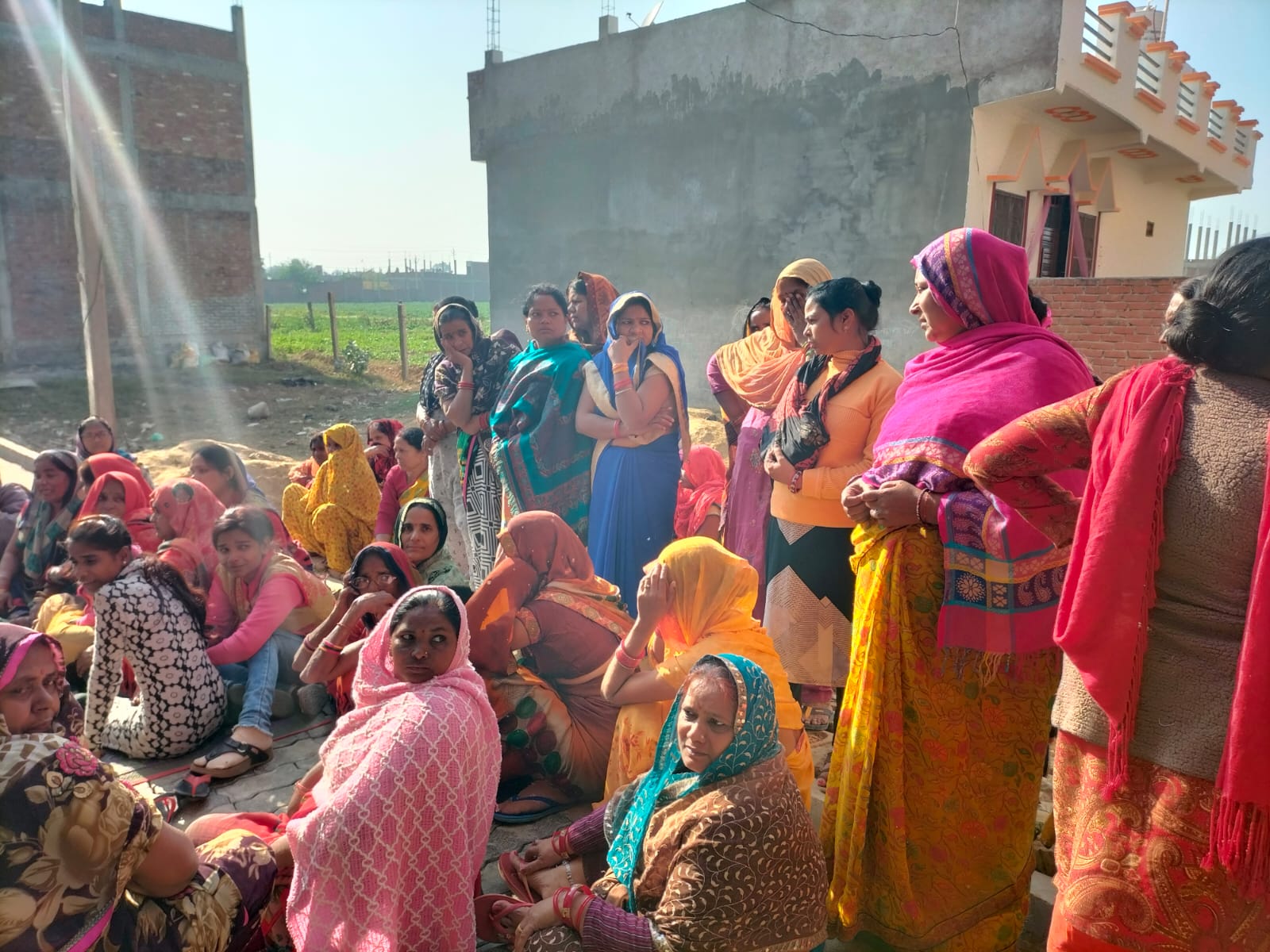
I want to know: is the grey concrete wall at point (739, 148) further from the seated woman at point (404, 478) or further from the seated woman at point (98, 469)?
the seated woman at point (98, 469)

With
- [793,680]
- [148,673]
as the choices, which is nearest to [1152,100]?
[793,680]

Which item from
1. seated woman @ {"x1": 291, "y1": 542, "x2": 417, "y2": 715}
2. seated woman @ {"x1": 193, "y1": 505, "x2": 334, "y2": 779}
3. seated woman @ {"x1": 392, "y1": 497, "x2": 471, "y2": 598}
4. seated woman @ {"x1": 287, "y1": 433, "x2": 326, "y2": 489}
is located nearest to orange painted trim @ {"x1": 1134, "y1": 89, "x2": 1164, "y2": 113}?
seated woman @ {"x1": 287, "y1": 433, "x2": 326, "y2": 489}

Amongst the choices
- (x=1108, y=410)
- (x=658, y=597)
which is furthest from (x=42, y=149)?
(x=1108, y=410)

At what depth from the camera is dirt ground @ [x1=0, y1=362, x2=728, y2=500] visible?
12906 millimetres

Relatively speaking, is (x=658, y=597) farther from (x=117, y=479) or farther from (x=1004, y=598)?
(x=117, y=479)

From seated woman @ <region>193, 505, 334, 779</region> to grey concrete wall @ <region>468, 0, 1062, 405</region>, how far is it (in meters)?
8.51

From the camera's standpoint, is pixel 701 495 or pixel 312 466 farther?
pixel 312 466

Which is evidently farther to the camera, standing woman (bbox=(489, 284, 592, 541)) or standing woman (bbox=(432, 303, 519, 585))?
standing woman (bbox=(432, 303, 519, 585))

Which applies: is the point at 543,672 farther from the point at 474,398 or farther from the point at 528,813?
the point at 474,398

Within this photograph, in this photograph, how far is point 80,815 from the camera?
1.89 m

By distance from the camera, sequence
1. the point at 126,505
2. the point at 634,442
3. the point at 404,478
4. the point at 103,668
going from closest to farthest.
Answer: the point at 103,668 < the point at 634,442 < the point at 126,505 < the point at 404,478

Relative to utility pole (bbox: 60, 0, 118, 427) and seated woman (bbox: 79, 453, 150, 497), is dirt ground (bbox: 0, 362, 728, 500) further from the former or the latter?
seated woman (bbox: 79, 453, 150, 497)

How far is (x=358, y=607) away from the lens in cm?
366

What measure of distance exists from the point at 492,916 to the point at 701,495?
335cm
